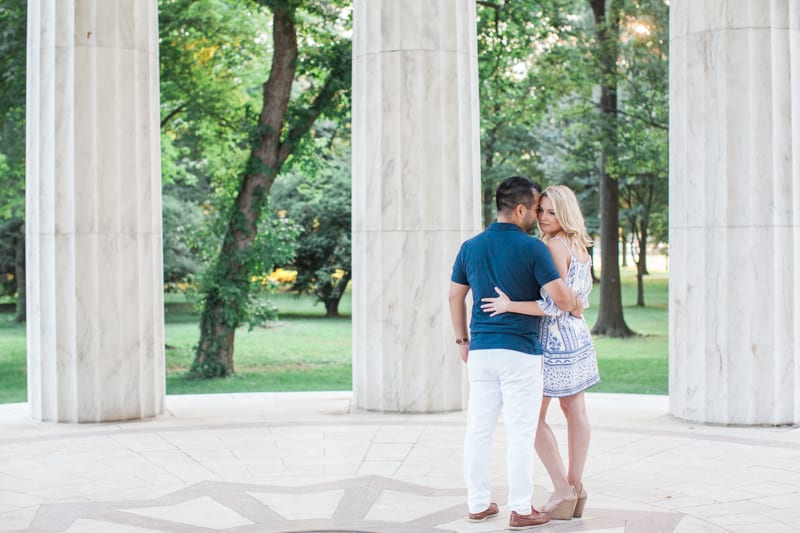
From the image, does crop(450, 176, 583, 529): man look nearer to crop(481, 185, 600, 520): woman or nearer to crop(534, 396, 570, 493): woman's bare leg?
crop(481, 185, 600, 520): woman

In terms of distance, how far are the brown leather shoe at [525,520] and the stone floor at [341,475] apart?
70 mm

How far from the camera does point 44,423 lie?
10.9 m

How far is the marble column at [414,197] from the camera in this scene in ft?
36.6

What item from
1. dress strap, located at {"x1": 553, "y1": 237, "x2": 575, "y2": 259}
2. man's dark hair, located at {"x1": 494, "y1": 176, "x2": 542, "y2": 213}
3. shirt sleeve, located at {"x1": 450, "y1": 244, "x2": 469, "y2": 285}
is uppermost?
man's dark hair, located at {"x1": 494, "y1": 176, "x2": 542, "y2": 213}

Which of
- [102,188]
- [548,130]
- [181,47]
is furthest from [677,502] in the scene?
[548,130]

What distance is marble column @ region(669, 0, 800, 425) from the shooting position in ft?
33.9

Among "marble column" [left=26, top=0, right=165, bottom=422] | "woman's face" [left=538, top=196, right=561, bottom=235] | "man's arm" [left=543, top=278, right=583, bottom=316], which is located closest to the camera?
"man's arm" [left=543, top=278, right=583, bottom=316]

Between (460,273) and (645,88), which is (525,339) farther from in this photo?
(645,88)

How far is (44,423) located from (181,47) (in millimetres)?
13106

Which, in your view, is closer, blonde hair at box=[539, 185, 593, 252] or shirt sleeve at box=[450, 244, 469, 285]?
blonde hair at box=[539, 185, 593, 252]

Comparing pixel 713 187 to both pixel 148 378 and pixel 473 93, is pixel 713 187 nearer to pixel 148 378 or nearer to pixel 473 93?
pixel 473 93

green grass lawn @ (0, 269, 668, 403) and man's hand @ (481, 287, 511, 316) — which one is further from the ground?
man's hand @ (481, 287, 511, 316)

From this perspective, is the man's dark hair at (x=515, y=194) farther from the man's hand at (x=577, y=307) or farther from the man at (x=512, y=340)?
the man's hand at (x=577, y=307)

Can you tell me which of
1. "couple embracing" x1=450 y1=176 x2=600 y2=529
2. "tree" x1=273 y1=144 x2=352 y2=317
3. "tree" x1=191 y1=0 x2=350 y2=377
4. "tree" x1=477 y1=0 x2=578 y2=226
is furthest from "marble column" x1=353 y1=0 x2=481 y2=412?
"tree" x1=273 y1=144 x2=352 y2=317
